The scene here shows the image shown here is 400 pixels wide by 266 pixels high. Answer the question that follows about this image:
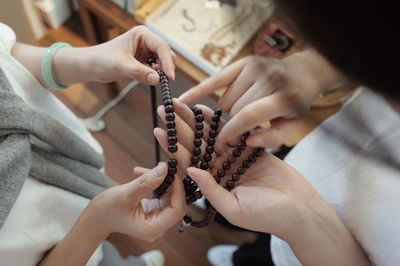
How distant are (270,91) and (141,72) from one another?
29 cm

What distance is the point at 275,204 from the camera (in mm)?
561

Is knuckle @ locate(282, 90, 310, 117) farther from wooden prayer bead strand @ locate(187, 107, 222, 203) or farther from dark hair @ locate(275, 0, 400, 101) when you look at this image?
wooden prayer bead strand @ locate(187, 107, 222, 203)

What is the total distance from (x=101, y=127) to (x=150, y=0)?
1.66ft

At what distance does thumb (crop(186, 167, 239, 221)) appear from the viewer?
21.0 inches

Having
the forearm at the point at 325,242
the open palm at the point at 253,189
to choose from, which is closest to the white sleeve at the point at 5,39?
the open palm at the point at 253,189

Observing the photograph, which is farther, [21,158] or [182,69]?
[182,69]

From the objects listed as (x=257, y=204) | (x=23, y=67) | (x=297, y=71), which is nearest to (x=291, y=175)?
(x=257, y=204)

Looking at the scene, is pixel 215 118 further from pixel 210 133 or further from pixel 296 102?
pixel 296 102

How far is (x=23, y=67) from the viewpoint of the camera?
28.0 inches

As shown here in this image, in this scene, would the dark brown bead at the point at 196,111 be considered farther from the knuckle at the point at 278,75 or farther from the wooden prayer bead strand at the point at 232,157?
the knuckle at the point at 278,75

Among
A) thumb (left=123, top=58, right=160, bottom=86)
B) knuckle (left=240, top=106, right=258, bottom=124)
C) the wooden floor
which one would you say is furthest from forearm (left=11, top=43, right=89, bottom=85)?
the wooden floor

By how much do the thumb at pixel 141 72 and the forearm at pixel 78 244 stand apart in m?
0.22

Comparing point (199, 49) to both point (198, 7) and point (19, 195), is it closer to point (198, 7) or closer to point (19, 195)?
point (198, 7)

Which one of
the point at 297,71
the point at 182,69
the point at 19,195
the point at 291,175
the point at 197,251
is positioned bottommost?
the point at 197,251
